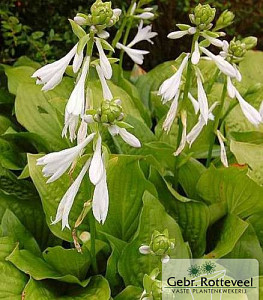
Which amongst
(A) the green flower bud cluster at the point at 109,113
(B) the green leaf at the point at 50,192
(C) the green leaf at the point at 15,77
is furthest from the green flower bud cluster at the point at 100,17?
(C) the green leaf at the point at 15,77

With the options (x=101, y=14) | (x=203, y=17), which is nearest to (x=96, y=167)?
(x=101, y=14)

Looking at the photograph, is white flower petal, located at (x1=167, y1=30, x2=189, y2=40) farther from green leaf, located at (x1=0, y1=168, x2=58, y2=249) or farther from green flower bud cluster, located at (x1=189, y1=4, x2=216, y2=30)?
green leaf, located at (x1=0, y1=168, x2=58, y2=249)

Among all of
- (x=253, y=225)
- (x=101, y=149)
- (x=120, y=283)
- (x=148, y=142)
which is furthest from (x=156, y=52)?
(x=101, y=149)

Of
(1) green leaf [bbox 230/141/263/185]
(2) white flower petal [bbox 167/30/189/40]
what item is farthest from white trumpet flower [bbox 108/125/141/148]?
(1) green leaf [bbox 230/141/263/185]

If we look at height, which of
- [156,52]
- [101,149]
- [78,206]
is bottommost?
[156,52]

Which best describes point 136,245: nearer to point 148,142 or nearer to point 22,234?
point 22,234

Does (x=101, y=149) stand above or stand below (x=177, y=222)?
above

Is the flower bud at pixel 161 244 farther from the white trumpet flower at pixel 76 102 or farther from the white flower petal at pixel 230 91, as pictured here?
the white flower petal at pixel 230 91

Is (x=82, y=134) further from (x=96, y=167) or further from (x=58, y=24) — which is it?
(x=58, y=24)
